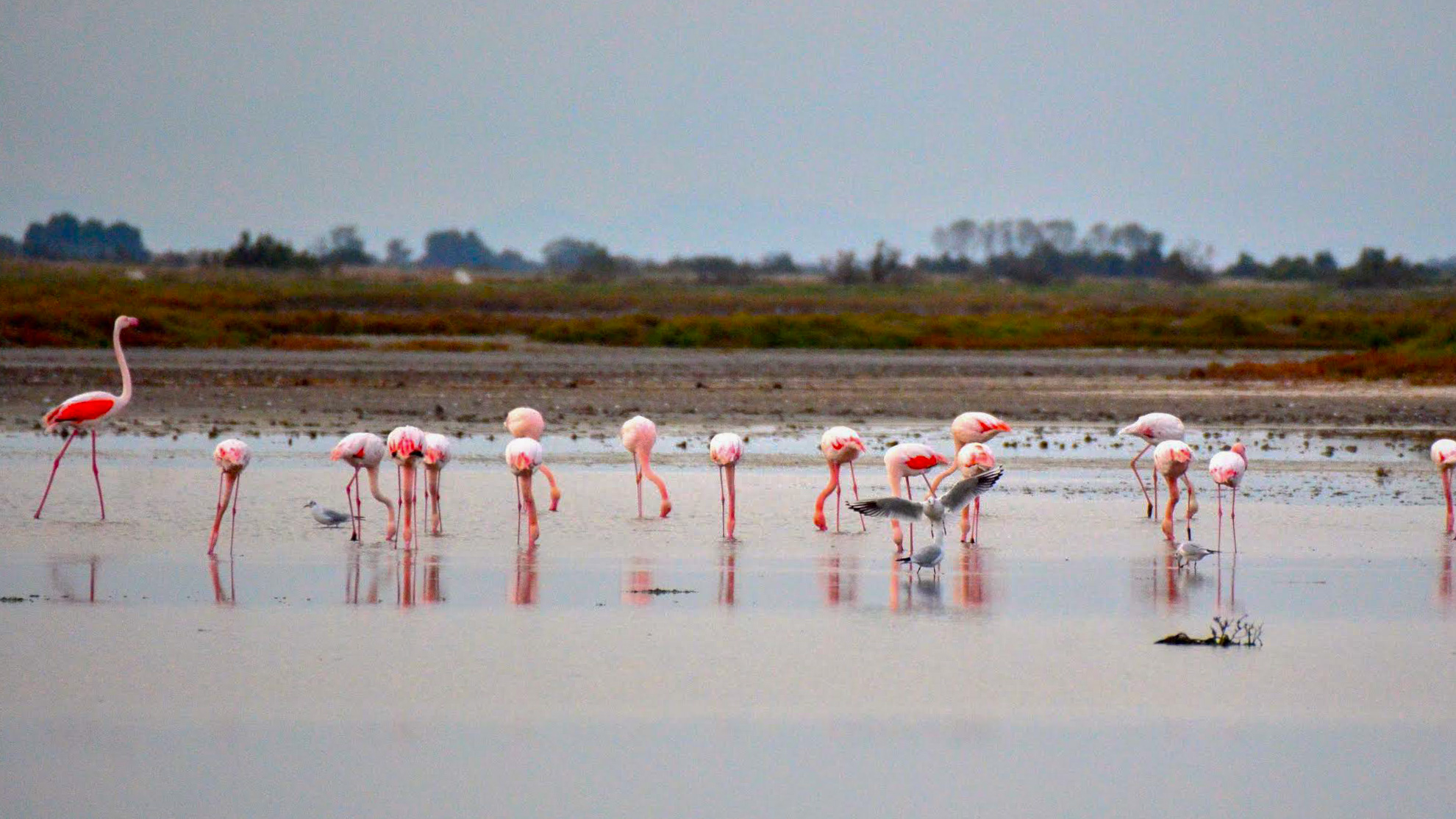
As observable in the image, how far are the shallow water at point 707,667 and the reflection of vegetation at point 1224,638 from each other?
11cm

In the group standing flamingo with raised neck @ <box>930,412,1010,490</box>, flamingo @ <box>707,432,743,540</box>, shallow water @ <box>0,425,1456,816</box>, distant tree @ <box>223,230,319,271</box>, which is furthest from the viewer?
distant tree @ <box>223,230,319,271</box>

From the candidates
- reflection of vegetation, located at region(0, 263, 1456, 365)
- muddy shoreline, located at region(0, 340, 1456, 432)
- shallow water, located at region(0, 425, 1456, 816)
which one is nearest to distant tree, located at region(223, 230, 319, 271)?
reflection of vegetation, located at region(0, 263, 1456, 365)

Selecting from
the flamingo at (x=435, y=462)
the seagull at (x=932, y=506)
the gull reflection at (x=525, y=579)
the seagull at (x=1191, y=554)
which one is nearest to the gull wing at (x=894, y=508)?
the seagull at (x=932, y=506)

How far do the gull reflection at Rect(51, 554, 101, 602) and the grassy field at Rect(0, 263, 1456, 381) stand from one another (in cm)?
2212

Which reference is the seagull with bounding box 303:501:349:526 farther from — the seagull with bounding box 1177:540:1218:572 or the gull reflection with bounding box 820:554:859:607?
the seagull with bounding box 1177:540:1218:572

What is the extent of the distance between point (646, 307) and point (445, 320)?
18841 mm

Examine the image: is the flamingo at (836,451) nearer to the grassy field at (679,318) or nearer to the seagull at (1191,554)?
the seagull at (1191,554)

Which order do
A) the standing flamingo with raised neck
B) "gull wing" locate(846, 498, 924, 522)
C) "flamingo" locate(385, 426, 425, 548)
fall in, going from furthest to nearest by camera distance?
the standing flamingo with raised neck
"flamingo" locate(385, 426, 425, 548)
"gull wing" locate(846, 498, 924, 522)

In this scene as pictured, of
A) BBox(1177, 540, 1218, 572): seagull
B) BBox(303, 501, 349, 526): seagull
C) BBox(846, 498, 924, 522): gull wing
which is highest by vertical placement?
BBox(846, 498, 924, 522): gull wing

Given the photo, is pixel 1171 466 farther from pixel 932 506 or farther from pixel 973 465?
pixel 932 506

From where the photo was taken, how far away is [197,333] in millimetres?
35344

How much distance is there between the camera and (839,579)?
909 centimetres

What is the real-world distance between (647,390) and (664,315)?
34.2 metres

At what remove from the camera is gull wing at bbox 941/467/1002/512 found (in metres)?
9.22
